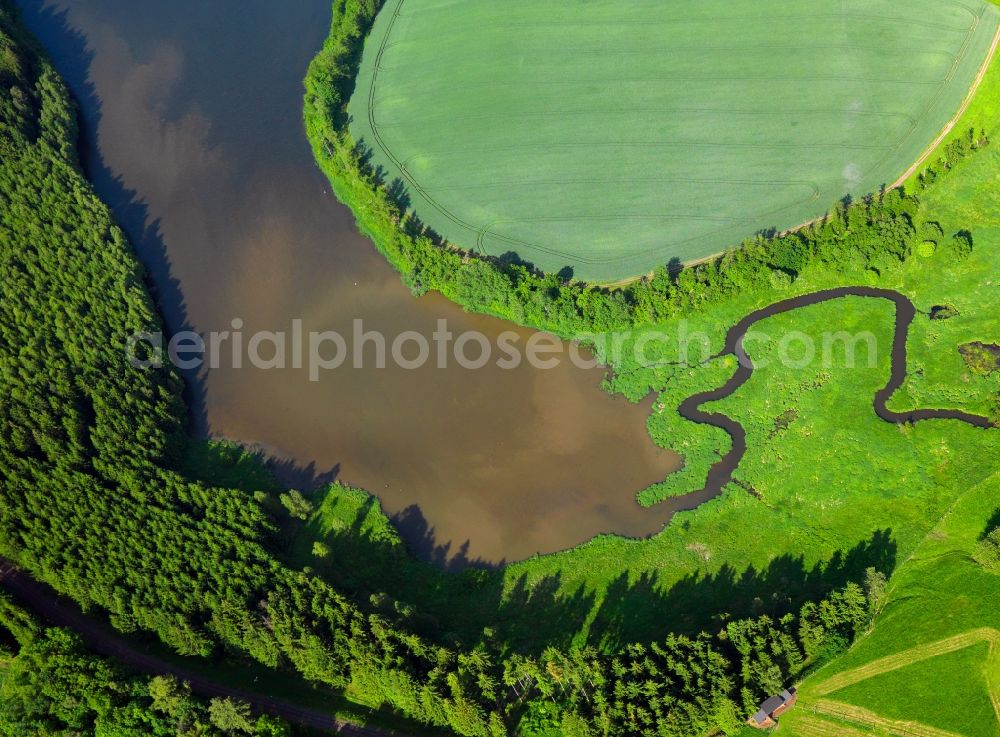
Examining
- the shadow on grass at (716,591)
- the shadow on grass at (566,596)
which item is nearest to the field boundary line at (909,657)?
the shadow on grass at (566,596)

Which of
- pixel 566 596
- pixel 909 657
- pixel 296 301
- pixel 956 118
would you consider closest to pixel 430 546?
pixel 566 596

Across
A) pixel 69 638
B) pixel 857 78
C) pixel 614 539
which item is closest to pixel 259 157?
pixel 69 638

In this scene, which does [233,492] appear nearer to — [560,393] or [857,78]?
[560,393]

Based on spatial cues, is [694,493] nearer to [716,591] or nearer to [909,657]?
[716,591]

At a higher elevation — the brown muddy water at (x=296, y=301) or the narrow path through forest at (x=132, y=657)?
the brown muddy water at (x=296, y=301)

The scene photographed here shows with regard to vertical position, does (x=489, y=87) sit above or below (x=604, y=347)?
above

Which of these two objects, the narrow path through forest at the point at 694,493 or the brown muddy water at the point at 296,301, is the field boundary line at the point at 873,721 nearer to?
the narrow path through forest at the point at 694,493

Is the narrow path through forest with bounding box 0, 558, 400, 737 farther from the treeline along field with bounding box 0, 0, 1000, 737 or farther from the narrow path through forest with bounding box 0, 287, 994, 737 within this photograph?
the treeline along field with bounding box 0, 0, 1000, 737
